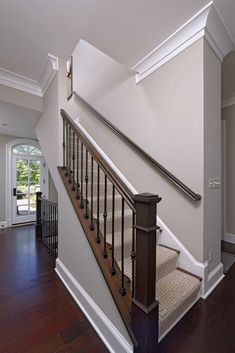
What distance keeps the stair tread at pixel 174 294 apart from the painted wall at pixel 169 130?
0.25 metres

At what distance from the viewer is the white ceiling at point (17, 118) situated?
2.85 meters

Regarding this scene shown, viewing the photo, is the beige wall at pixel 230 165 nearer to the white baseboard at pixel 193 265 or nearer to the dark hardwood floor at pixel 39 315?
the white baseboard at pixel 193 265

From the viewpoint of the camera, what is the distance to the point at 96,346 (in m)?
1.30

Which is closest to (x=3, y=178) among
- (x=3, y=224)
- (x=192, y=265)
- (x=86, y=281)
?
(x=3, y=224)

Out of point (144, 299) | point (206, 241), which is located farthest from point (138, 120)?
point (144, 299)

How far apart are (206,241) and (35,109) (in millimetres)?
Result: 3024

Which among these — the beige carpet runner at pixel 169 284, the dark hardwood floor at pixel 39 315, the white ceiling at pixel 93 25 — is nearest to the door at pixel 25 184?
the dark hardwood floor at pixel 39 315

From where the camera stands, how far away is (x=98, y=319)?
1433 millimetres

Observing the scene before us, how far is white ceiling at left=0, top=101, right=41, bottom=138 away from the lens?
285cm

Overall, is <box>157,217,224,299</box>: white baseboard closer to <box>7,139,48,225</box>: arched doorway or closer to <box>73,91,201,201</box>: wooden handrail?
<box>73,91,201,201</box>: wooden handrail

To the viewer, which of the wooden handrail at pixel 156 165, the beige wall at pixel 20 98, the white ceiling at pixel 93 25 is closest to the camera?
the white ceiling at pixel 93 25

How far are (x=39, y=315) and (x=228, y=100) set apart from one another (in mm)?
3887

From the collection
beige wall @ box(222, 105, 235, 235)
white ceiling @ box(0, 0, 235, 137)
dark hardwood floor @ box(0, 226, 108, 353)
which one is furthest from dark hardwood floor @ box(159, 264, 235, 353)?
white ceiling @ box(0, 0, 235, 137)

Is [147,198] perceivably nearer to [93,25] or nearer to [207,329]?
[207,329]
